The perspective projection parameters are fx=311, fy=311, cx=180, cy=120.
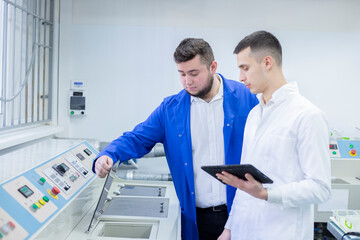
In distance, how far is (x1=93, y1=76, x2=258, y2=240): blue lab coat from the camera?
62.0 inches

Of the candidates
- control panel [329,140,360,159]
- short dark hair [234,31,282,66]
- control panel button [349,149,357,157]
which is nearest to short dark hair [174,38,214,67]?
short dark hair [234,31,282,66]

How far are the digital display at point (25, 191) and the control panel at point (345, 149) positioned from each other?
228 centimetres

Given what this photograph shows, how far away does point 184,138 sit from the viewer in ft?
→ 5.24

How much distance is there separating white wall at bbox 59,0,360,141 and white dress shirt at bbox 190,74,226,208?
3.38 ft

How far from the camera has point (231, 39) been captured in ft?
8.57

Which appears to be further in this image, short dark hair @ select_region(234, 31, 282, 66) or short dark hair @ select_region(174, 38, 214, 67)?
short dark hair @ select_region(174, 38, 214, 67)

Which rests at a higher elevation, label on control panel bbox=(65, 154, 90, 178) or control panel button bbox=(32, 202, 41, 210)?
label on control panel bbox=(65, 154, 90, 178)

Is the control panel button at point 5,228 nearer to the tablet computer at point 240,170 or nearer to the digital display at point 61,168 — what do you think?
the digital display at point 61,168

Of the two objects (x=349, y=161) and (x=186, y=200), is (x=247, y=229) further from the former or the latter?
(x=349, y=161)

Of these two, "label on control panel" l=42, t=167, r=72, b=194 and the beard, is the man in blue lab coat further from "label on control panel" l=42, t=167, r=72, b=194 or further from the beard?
"label on control panel" l=42, t=167, r=72, b=194

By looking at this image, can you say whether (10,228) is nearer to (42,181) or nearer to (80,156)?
(42,181)

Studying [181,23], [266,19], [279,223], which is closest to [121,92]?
[181,23]

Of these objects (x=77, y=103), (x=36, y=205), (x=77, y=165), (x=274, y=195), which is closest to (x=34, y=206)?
(x=36, y=205)

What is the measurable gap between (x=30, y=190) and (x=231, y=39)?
2016 millimetres
